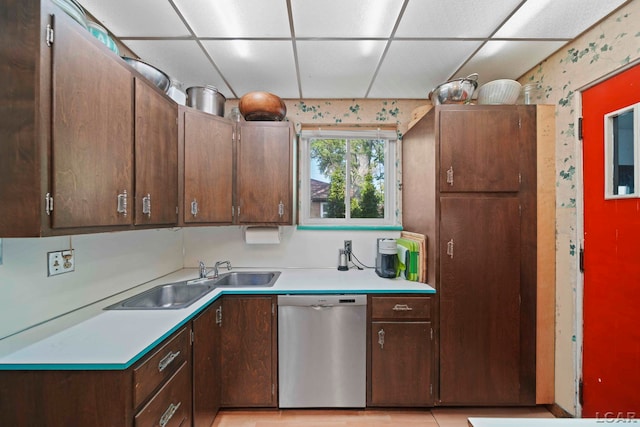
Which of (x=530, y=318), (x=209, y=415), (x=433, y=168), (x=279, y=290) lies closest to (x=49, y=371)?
(x=209, y=415)

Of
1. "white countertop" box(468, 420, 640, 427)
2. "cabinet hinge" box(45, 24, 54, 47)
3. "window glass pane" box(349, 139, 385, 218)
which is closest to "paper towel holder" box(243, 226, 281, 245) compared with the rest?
"window glass pane" box(349, 139, 385, 218)

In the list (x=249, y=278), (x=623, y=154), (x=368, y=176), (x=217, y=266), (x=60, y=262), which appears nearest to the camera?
(x=60, y=262)

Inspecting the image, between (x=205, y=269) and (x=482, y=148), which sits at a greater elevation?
(x=482, y=148)

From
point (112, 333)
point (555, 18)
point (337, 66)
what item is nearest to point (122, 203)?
point (112, 333)

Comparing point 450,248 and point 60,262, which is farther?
point 450,248

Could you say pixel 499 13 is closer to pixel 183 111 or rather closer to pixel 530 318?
pixel 530 318

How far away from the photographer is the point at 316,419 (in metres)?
1.79

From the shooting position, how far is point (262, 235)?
2330 mm

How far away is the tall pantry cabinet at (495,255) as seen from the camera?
181 cm

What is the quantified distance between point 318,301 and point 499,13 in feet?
6.77

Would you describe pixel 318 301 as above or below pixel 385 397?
above

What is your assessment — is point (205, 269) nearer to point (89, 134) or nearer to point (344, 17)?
point (89, 134)

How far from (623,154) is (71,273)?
3.09 m

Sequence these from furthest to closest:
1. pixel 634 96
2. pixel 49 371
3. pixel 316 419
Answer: pixel 316 419 → pixel 634 96 → pixel 49 371
